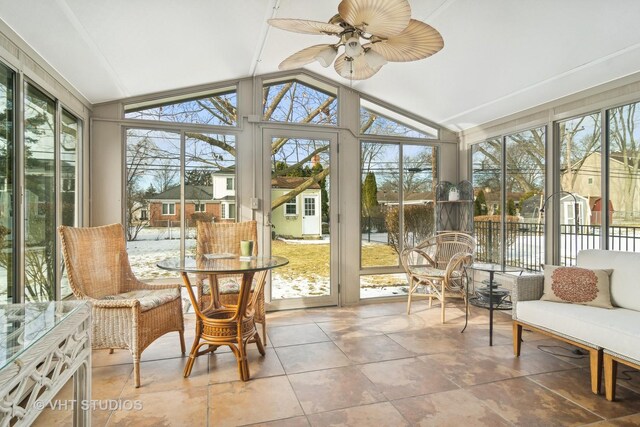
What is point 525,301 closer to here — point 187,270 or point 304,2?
point 187,270

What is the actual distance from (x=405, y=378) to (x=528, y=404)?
0.76 m

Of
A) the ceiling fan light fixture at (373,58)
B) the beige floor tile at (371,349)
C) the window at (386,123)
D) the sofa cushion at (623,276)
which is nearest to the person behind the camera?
the ceiling fan light fixture at (373,58)

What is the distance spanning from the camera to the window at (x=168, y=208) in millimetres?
4172

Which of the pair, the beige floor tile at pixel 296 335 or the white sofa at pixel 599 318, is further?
the beige floor tile at pixel 296 335

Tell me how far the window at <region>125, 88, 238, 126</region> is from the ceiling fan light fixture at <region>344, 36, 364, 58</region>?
8.00 feet

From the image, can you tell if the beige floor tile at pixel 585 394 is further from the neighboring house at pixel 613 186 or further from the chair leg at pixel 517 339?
the neighboring house at pixel 613 186

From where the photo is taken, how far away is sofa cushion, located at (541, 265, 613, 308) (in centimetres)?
279

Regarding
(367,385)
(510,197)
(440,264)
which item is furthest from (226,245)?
(510,197)

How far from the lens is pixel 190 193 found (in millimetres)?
4250

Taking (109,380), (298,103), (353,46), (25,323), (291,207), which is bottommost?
(109,380)

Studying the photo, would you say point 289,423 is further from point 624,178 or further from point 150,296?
point 624,178

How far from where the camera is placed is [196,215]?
427 centimetres

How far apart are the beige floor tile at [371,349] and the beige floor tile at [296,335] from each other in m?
0.24

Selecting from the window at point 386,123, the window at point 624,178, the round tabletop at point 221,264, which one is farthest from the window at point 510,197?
the round tabletop at point 221,264
